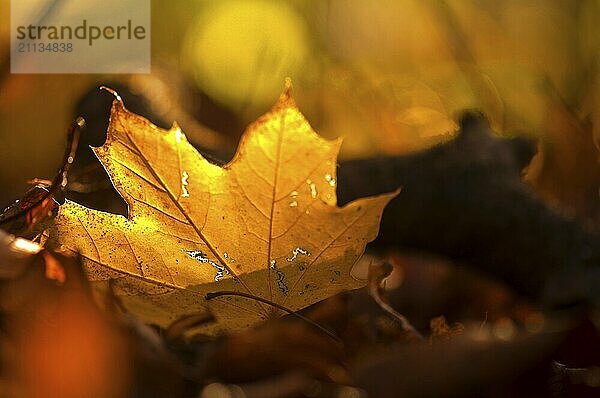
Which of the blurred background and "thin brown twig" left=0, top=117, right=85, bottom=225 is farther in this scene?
the blurred background

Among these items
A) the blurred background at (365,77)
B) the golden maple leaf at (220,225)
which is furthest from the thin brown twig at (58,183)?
the blurred background at (365,77)

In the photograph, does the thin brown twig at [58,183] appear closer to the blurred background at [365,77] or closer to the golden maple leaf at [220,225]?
the golden maple leaf at [220,225]

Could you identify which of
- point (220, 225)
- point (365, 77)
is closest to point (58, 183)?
point (220, 225)

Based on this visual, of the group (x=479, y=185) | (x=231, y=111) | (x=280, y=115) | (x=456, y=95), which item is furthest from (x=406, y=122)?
(x=280, y=115)

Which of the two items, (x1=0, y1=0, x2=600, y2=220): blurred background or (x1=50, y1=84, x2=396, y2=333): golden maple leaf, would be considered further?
(x1=0, y1=0, x2=600, y2=220): blurred background

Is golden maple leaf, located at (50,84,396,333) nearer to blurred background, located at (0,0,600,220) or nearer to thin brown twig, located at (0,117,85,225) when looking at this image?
thin brown twig, located at (0,117,85,225)

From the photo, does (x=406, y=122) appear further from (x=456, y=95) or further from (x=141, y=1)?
(x=141, y=1)

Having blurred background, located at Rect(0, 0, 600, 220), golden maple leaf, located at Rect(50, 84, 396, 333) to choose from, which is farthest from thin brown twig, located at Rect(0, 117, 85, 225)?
blurred background, located at Rect(0, 0, 600, 220)
